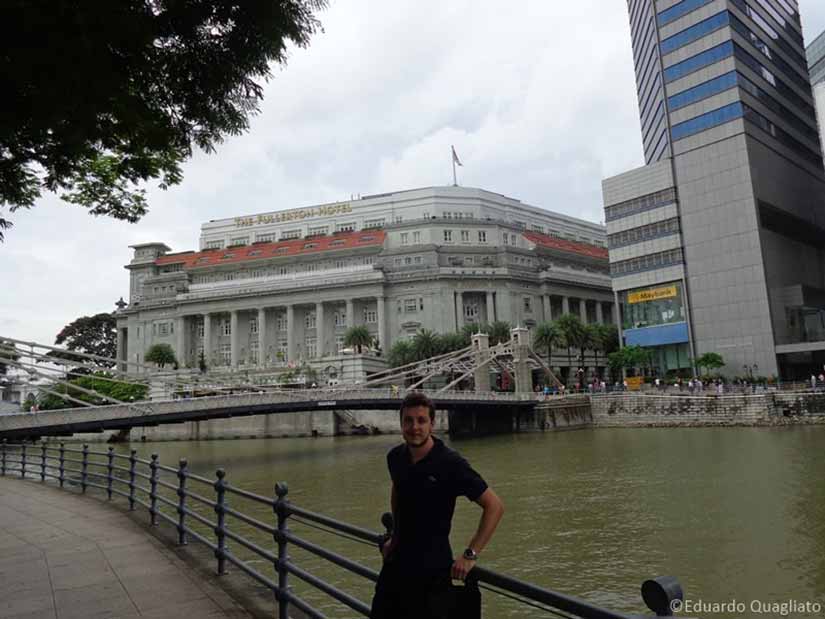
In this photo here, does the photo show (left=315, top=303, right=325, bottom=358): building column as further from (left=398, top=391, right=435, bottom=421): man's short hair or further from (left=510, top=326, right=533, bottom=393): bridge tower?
(left=398, top=391, right=435, bottom=421): man's short hair

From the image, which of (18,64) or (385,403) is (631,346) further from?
(18,64)

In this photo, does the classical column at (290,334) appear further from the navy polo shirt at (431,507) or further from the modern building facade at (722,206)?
the navy polo shirt at (431,507)

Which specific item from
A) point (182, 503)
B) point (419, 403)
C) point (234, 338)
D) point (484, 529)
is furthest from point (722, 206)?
point (234, 338)

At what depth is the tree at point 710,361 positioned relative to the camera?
52.9m

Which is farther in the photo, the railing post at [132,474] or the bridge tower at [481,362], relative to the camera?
the bridge tower at [481,362]

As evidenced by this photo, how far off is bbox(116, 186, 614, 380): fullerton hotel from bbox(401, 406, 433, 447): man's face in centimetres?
7151

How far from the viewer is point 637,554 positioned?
12070mm

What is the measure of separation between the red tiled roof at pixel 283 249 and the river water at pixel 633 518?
2263 inches

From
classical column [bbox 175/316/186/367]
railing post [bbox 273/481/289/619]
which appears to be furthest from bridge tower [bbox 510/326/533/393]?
classical column [bbox 175/316/186/367]

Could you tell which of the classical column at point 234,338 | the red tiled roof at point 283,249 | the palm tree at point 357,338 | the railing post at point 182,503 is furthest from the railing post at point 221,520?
the classical column at point 234,338

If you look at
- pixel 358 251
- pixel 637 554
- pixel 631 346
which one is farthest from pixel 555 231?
pixel 637 554

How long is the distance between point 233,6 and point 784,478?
20049 millimetres

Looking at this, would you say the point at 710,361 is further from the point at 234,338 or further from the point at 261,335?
the point at 234,338

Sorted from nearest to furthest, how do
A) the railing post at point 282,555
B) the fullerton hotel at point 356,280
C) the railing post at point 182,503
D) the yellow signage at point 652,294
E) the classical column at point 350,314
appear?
the railing post at point 282,555 → the railing post at point 182,503 → the yellow signage at point 652,294 → the fullerton hotel at point 356,280 → the classical column at point 350,314
